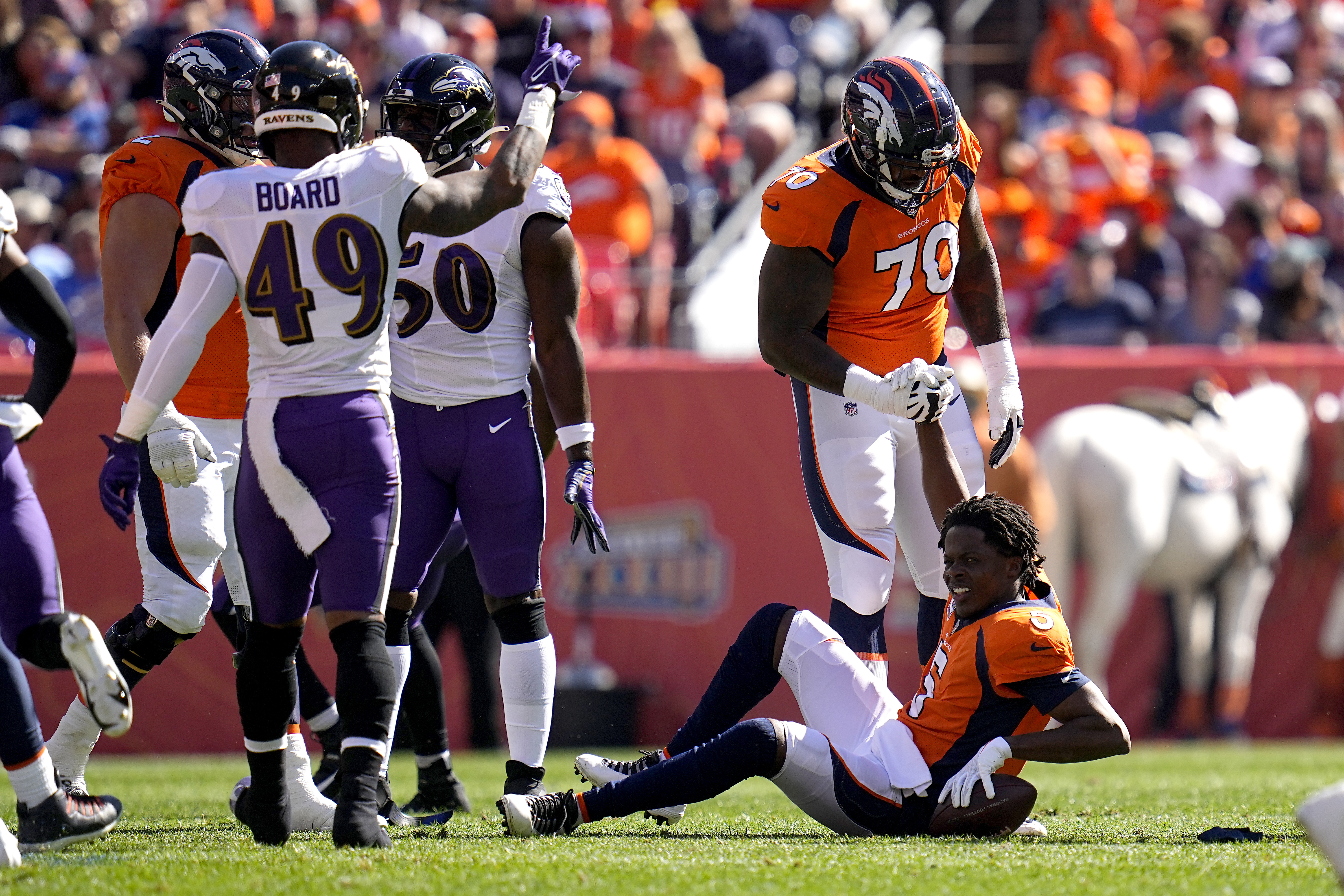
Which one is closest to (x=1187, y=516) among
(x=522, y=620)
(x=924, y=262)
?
(x=924, y=262)

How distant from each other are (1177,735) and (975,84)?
6531mm

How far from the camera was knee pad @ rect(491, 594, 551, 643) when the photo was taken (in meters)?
4.87

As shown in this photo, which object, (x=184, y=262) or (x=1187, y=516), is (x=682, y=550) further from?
(x=184, y=262)

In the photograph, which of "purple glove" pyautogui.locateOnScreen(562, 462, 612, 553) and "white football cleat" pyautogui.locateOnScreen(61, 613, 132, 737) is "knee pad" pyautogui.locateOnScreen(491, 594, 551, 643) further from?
"white football cleat" pyautogui.locateOnScreen(61, 613, 132, 737)

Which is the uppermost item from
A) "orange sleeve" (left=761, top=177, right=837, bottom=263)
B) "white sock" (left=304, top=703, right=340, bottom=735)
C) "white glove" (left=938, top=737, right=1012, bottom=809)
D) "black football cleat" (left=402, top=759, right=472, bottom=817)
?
"orange sleeve" (left=761, top=177, right=837, bottom=263)

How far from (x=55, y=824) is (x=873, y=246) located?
2842mm

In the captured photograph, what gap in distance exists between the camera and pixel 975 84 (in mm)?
13781

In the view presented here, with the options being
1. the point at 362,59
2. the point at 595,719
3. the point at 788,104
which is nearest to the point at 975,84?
the point at 788,104

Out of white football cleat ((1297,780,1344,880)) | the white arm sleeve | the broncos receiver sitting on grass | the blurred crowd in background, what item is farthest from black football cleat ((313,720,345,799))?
the blurred crowd in background

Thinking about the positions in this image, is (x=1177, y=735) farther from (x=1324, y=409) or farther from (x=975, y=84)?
(x=975, y=84)

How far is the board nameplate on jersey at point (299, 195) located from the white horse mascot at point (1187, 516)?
5.75 meters

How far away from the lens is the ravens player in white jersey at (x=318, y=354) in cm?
408

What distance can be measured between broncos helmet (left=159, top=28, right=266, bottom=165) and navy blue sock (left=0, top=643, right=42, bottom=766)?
1730 millimetres

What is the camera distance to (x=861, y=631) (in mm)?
5027
